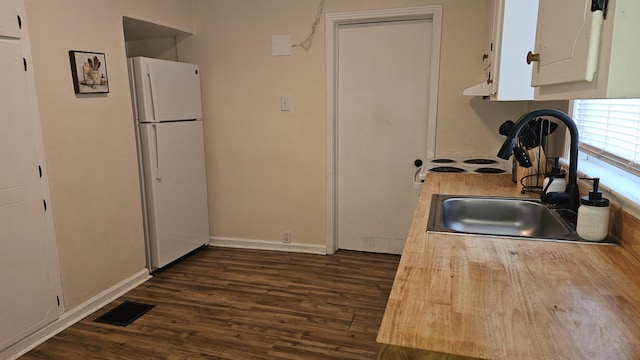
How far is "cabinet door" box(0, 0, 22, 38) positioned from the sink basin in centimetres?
228

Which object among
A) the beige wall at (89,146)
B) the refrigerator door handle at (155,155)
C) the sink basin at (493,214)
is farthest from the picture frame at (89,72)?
the sink basin at (493,214)

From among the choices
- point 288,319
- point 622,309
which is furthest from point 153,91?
point 622,309

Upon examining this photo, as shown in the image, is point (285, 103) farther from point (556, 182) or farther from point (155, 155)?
point (556, 182)

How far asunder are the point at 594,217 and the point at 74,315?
2.84 meters

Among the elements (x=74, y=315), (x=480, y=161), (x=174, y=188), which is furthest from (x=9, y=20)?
(x=480, y=161)

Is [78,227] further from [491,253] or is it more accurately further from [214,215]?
[491,253]

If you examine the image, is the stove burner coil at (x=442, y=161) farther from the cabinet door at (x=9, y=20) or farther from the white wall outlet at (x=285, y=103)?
the cabinet door at (x=9, y=20)

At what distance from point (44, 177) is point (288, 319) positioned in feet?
5.44

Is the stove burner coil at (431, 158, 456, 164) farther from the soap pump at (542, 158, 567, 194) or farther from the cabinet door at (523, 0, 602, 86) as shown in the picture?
the cabinet door at (523, 0, 602, 86)

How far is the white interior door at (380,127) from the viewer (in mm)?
3361

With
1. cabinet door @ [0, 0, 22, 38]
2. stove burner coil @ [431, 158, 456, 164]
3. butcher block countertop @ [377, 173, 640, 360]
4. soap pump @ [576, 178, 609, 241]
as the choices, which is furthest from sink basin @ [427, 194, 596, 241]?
cabinet door @ [0, 0, 22, 38]

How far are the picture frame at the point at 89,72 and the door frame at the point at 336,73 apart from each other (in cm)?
166

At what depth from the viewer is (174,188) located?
343 centimetres

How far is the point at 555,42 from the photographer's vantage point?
1203 millimetres
